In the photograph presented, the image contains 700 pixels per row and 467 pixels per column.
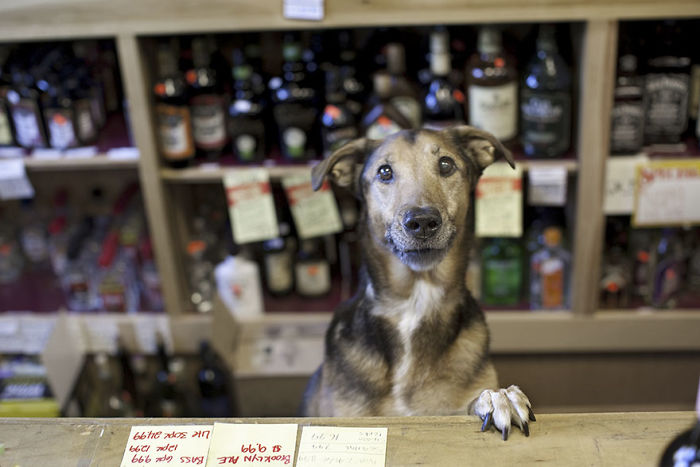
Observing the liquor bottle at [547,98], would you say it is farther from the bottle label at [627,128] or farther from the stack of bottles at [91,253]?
the stack of bottles at [91,253]

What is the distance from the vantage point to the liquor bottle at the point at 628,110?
80.7 inches

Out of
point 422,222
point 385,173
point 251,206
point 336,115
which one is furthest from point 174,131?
point 422,222

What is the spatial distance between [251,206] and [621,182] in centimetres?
108

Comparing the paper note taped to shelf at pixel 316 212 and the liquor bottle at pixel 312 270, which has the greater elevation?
the paper note taped to shelf at pixel 316 212

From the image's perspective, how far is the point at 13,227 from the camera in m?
2.69

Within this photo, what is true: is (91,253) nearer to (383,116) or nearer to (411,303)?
(383,116)

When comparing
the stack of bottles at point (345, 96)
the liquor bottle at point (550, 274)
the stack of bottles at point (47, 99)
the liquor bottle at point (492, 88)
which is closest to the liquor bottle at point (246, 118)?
the stack of bottles at point (345, 96)

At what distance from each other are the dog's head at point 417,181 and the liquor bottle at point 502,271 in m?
0.93

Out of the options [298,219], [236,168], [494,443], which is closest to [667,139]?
[298,219]

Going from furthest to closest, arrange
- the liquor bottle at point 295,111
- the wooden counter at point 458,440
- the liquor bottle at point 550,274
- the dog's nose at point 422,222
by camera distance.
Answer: the liquor bottle at point 550,274 → the liquor bottle at point 295,111 → the dog's nose at point 422,222 → the wooden counter at point 458,440

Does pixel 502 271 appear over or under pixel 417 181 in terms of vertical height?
under

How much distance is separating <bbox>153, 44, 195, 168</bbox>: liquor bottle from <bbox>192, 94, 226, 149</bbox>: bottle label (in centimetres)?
2

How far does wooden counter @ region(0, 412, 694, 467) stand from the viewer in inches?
40.9

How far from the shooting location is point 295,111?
7.13 ft
